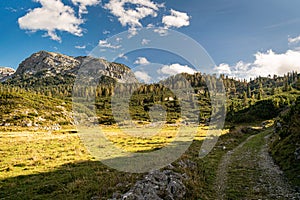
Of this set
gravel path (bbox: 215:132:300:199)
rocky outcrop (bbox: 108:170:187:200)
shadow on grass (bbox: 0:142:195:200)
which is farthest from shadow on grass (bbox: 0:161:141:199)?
gravel path (bbox: 215:132:300:199)

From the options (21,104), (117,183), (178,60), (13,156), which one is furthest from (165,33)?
(21,104)

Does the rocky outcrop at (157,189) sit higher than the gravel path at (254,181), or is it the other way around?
the rocky outcrop at (157,189)

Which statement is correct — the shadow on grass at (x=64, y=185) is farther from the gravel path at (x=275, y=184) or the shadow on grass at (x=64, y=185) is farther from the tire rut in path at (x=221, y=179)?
the gravel path at (x=275, y=184)

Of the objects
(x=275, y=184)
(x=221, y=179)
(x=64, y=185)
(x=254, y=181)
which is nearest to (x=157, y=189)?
(x=221, y=179)

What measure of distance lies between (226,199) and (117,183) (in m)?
6.07

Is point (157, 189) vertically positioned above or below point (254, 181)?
above

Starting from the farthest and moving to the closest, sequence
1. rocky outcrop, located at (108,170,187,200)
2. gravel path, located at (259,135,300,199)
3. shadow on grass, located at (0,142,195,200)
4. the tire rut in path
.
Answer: the tire rut in path, shadow on grass, located at (0,142,195,200), gravel path, located at (259,135,300,199), rocky outcrop, located at (108,170,187,200)

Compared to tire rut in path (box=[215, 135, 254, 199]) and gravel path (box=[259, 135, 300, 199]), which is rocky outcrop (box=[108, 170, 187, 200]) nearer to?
tire rut in path (box=[215, 135, 254, 199])

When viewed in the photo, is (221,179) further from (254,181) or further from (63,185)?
(63,185)

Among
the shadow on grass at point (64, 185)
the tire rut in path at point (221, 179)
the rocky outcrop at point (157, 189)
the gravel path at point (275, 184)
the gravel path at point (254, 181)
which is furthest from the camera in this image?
the tire rut in path at point (221, 179)

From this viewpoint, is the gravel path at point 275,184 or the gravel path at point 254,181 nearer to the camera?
the gravel path at point 275,184

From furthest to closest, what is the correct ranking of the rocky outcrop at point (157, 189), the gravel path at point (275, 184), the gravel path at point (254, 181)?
the gravel path at point (254, 181)
the gravel path at point (275, 184)
the rocky outcrop at point (157, 189)

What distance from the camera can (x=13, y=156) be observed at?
26.5m

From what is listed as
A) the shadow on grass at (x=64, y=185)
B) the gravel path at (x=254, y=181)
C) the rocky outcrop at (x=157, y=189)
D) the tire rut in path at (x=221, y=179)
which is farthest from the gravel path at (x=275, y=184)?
the shadow on grass at (x=64, y=185)
